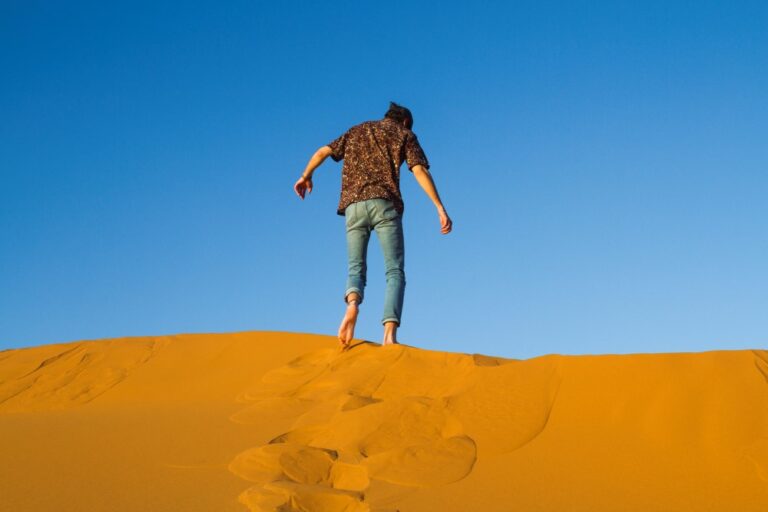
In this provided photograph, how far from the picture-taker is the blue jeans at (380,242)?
199 inches

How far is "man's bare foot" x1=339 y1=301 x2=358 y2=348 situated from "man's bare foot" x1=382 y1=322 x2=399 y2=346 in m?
0.23

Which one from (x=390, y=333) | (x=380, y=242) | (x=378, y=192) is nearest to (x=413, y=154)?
(x=378, y=192)

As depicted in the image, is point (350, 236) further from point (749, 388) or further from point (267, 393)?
point (749, 388)

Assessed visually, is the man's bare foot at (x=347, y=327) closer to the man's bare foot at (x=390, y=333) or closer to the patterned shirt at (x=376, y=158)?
the man's bare foot at (x=390, y=333)

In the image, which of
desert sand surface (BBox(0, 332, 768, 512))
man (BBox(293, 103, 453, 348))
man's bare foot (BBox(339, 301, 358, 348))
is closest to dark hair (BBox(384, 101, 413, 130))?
man (BBox(293, 103, 453, 348))

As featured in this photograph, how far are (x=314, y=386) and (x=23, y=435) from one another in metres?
1.53

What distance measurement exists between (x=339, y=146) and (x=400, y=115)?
56 cm

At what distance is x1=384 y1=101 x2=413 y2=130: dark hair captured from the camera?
5645 mm

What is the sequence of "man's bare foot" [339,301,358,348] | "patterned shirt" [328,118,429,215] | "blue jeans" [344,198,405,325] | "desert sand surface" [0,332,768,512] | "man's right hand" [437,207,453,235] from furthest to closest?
"patterned shirt" [328,118,429,215] < "man's right hand" [437,207,453,235] < "blue jeans" [344,198,405,325] < "man's bare foot" [339,301,358,348] < "desert sand surface" [0,332,768,512]

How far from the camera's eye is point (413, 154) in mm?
5363

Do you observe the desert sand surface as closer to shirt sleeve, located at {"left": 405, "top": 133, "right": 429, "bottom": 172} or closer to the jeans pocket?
the jeans pocket

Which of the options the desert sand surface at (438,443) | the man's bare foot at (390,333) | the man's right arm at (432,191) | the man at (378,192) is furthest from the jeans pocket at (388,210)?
the desert sand surface at (438,443)

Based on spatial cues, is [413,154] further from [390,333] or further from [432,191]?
[390,333]

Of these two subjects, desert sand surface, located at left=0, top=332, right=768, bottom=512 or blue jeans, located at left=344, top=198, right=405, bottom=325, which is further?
blue jeans, located at left=344, top=198, right=405, bottom=325
